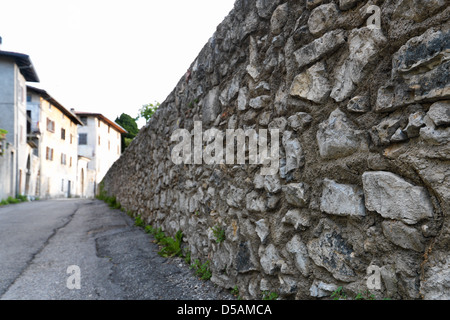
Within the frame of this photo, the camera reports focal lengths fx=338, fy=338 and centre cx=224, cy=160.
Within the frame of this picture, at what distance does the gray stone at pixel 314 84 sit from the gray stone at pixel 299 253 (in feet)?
2.55

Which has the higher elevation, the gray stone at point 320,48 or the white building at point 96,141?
the white building at point 96,141

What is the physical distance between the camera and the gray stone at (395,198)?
1242 millimetres

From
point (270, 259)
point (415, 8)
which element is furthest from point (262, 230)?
point (415, 8)

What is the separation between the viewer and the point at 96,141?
35.1 metres

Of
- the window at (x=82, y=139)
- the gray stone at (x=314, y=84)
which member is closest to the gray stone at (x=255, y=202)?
the gray stone at (x=314, y=84)

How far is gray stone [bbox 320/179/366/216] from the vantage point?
150 cm

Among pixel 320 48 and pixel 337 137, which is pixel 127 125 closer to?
pixel 320 48

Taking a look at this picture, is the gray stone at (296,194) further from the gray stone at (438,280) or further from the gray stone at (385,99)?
the gray stone at (438,280)

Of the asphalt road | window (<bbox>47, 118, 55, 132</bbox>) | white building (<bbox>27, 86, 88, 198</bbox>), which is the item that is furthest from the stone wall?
window (<bbox>47, 118, 55, 132</bbox>)

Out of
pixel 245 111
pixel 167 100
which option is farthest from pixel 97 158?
pixel 245 111

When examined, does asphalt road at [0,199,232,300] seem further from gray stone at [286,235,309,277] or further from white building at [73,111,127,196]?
white building at [73,111,127,196]

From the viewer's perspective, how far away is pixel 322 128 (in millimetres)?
1722

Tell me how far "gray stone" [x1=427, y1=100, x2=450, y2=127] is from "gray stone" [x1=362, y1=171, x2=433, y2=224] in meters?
0.25

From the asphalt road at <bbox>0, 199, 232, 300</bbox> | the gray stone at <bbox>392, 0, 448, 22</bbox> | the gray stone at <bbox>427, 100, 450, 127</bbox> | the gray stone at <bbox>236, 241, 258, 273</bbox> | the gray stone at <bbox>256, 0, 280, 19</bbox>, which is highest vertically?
the gray stone at <bbox>256, 0, 280, 19</bbox>
